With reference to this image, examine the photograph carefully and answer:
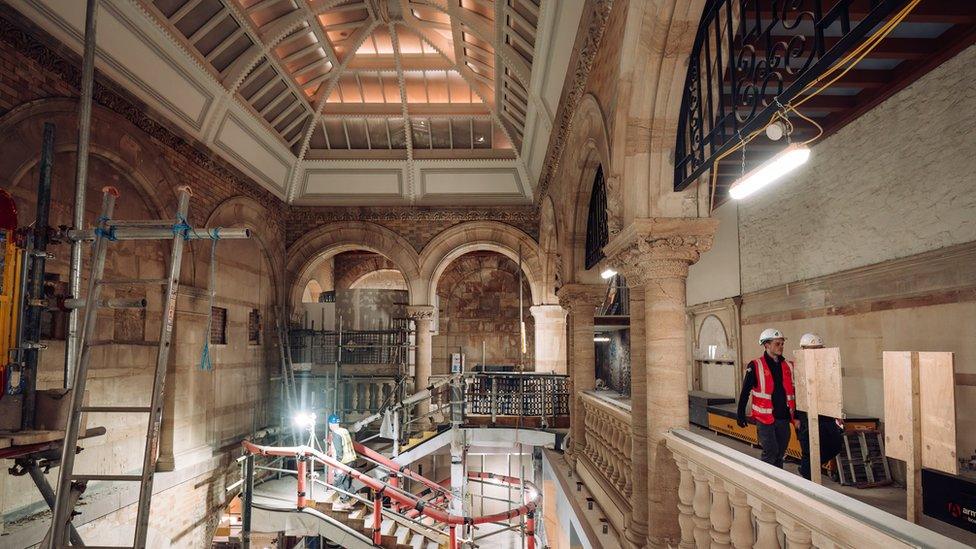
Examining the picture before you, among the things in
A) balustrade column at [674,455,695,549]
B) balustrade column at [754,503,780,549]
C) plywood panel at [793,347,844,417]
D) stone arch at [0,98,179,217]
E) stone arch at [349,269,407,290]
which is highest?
stone arch at [0,98,179,217]

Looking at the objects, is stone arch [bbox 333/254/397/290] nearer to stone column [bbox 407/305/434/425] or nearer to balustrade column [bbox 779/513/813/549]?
stone column [bbox 407/305/434/425]

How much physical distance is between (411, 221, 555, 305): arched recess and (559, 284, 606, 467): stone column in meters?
4.77

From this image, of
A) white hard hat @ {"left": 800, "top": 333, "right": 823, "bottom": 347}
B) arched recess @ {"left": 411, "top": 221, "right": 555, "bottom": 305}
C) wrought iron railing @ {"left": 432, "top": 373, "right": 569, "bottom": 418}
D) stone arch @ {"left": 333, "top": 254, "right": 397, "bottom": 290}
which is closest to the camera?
white hard hat @ {"left": 800, "top": 333, "right": 823, "bottom": 347}

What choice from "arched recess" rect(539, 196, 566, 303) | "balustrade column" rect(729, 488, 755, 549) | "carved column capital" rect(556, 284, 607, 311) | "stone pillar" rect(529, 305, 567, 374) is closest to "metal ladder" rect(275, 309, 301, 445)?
"stone pillar" rect(529, 305, 567, 374)

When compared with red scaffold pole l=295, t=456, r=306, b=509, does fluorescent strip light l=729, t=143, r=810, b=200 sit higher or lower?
higher

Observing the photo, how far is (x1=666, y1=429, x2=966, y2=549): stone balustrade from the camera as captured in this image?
1.94 meters

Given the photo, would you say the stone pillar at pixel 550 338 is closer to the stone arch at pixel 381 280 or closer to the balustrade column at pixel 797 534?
the stone arch at pixel 381 280

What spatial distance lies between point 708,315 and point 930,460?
6728 mm

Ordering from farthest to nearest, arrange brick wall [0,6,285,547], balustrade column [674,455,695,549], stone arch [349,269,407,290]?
stone arch [349,269,407,290] < brick wall [0,6,285,547] < balustrade column [674,455,695,549]

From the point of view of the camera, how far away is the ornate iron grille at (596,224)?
24.9ft

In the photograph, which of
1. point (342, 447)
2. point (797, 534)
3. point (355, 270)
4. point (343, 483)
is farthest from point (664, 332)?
point (355, 270)

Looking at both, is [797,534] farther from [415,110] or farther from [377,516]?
[415,110]

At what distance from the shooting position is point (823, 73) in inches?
115

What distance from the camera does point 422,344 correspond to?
12914 millimetres
